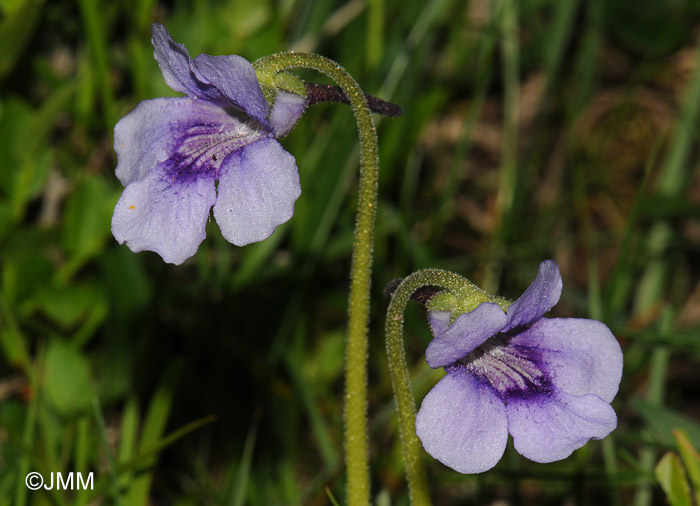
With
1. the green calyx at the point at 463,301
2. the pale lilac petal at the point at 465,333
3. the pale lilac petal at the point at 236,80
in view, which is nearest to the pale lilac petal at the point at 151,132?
the pale lilac petal at the point at 236,80

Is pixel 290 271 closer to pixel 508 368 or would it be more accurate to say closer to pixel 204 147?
pixel 204 147

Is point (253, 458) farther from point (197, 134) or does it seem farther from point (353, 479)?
point (197, 134)

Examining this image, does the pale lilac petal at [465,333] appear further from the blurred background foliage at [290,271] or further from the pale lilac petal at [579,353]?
the blurred background foliage at [290,271]

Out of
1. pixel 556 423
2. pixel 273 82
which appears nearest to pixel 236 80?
pixel 273 82

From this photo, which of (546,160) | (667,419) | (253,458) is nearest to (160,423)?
(253,458)

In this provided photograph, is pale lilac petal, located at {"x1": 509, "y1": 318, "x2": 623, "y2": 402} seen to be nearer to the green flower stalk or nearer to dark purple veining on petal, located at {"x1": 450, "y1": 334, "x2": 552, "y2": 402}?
dark purple veining on petal, located at {"x1": 450, "y1": 334, "x2": 552, "y2": 402}

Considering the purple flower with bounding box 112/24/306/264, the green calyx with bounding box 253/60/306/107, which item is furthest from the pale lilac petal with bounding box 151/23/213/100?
the green calyx with bounding box 253/60/306/107
